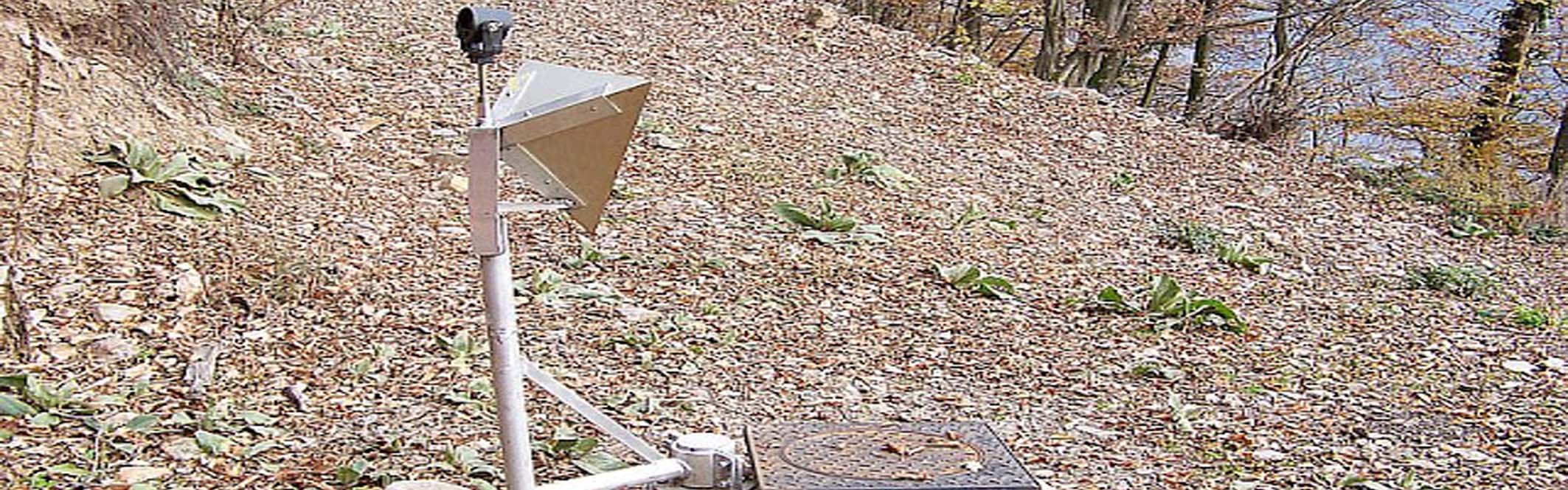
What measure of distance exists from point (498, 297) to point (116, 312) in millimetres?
1975

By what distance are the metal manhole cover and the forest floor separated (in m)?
0.78

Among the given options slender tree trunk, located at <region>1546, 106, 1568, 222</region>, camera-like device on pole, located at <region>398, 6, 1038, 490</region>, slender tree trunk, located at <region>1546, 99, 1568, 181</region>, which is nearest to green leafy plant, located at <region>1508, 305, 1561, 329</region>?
slender tree trunk, located at <region>1546, 106, 1568, 222</region>

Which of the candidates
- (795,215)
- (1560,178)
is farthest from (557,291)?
(1560,178)

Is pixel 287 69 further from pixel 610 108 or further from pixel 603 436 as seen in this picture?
pixel 610 108

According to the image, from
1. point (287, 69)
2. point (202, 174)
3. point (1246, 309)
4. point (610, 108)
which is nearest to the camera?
point (610, 108)

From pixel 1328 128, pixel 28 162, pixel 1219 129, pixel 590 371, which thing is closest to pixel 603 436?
pixel 590 371

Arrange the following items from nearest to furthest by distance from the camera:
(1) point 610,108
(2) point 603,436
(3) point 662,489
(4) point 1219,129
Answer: (1) point 610,108 → (3) point 662,489 → (2) point 603,436 → (4) point 1219,129

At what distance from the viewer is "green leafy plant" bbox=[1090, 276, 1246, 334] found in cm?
457

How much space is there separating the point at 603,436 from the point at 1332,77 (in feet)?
29.6

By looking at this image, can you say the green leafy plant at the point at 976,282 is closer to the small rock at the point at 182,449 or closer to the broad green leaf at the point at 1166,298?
the broad green leaf at the point at 1166,298

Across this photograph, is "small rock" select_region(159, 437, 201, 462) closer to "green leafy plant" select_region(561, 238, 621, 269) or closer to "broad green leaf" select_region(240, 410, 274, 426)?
"broad green leaf" select_region(240, 410, 274, 426)

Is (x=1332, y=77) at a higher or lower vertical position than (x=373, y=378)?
higher

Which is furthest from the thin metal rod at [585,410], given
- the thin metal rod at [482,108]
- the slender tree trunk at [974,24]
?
the slender tree trunk at [974,24]

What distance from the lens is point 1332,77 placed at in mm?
10773
